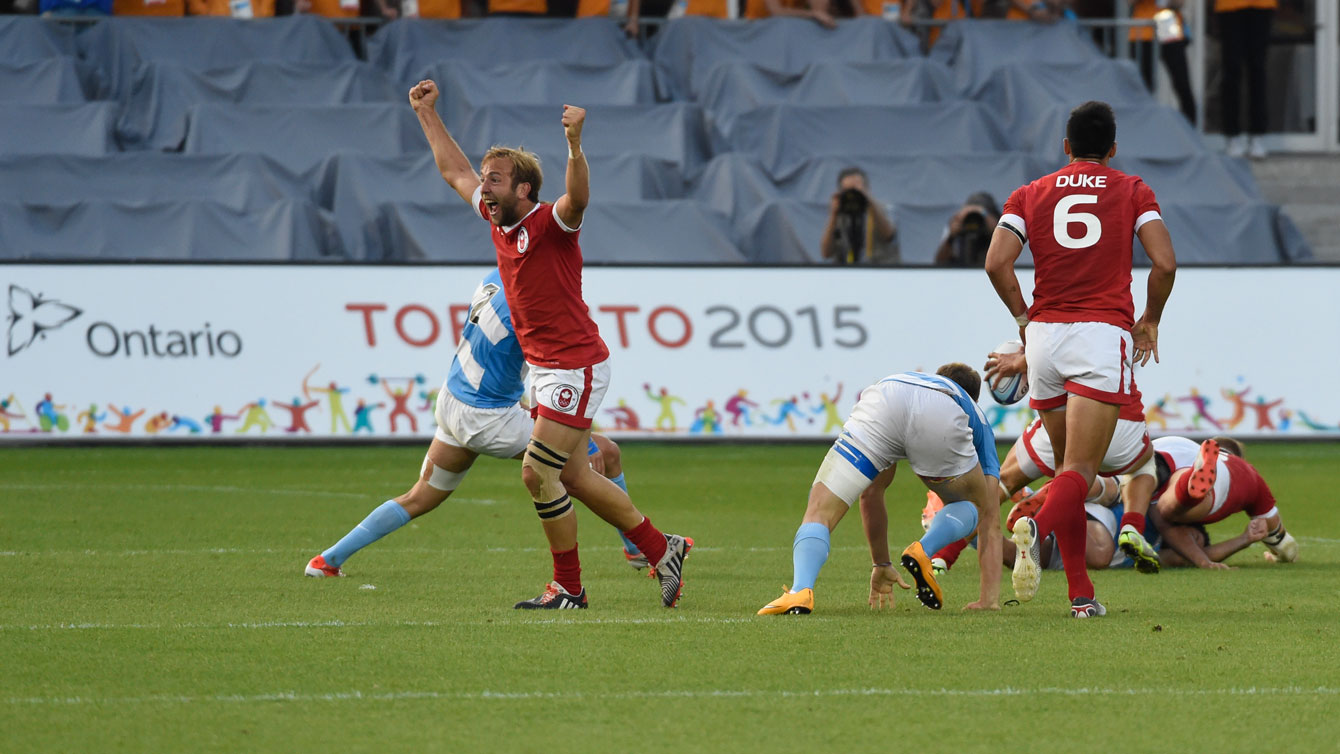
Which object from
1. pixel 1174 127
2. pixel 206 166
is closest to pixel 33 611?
pixel 206 166

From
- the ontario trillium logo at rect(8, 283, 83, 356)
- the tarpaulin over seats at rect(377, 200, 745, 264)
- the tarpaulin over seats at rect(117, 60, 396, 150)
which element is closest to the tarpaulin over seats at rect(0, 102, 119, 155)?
the tarpaulin over seats at rect(117, 60, 396, 150)

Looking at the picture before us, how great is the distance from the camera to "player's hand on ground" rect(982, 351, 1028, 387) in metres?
7.08

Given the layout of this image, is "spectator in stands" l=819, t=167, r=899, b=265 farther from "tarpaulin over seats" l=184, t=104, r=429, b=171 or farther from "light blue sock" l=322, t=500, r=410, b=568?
"light blue sock" l=322, t=500, r=410, b=568

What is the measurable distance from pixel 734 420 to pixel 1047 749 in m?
11.0

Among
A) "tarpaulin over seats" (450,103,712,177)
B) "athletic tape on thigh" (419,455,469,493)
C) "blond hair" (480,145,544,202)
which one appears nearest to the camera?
"blond hair" (480,145,544,202)

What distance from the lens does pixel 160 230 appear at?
17.4m

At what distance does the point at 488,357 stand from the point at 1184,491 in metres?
3.53

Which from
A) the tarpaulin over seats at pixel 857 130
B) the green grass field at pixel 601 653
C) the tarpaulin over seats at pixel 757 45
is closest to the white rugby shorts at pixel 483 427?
the green grass field at pixel 601 653

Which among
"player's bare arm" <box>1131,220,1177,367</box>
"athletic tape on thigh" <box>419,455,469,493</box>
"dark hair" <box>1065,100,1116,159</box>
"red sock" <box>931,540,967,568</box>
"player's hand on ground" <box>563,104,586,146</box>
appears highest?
"player's hand on ground" <box>563,104,586,146</box>

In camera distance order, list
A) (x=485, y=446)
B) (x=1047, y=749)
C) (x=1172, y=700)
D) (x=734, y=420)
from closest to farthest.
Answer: (x=1047, y=749) → (x=1172, y=700) → (x=485, y=446) → (x=734, y=420)

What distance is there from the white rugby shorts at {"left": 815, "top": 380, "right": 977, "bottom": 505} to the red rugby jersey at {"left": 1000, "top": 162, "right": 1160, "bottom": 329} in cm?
56

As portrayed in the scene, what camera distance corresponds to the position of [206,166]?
1850 cm

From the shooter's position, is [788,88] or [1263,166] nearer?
[788,88]

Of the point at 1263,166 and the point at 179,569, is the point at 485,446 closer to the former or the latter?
the point at 179,569
